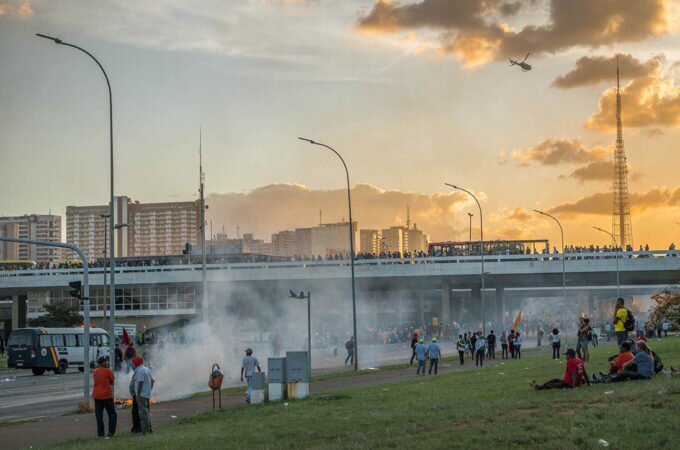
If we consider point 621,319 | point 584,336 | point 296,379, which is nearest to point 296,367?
point 296,379

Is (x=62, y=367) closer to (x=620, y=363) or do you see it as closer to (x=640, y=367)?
(x=620, y=363)

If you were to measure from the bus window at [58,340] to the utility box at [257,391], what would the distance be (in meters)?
35.0

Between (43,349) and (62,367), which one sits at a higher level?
(43,349)

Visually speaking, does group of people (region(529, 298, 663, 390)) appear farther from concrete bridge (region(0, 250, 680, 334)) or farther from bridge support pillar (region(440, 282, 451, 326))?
bridge support pillar (region(440, 282, 451, 326))

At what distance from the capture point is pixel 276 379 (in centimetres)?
2725

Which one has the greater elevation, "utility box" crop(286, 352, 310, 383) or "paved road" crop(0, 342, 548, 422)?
"utility box" crop(286, 352, 310, 383)

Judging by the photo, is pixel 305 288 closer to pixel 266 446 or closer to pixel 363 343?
pixel 363 343

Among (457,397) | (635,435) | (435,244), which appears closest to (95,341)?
(457,397)

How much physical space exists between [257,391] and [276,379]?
2.08ft

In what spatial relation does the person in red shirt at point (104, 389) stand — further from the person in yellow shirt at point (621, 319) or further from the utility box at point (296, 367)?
the person in yellow shirt at point (621, 319)

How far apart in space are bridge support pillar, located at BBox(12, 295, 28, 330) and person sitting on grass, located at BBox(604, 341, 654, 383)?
91339mm

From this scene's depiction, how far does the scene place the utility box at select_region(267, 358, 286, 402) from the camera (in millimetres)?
27125

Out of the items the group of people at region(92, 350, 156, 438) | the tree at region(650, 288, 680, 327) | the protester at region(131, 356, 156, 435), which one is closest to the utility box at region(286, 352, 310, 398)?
the group of people at region(92, 350, 156, 438)

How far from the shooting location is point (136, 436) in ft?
69.7
